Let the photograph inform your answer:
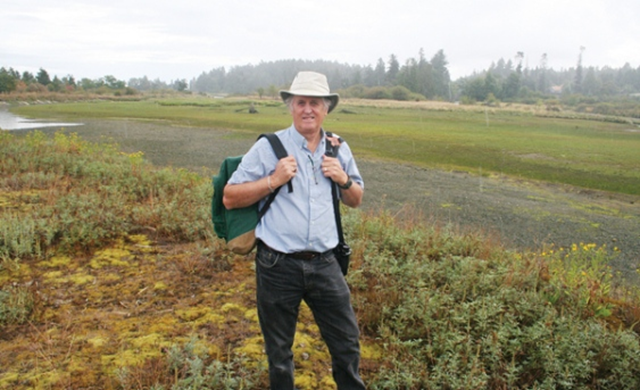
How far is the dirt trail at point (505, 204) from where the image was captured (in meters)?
9.61

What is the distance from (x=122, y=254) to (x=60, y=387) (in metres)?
2.52

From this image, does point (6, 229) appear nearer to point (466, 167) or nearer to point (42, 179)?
point (42, 179)

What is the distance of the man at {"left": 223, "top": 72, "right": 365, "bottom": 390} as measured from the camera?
262 cm

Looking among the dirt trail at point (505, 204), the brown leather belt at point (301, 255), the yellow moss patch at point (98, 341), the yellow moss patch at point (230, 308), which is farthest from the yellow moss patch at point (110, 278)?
the dirt trail at point (505, 204)

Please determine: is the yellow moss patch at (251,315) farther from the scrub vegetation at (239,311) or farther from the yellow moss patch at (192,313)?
the yellow moss patch at (192,313)

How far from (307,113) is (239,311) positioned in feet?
7.71

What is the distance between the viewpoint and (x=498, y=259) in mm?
5801

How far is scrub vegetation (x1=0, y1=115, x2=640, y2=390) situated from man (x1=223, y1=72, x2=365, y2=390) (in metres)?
0.78

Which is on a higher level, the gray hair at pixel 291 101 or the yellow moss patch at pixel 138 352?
the gray hair at pixel 291 101

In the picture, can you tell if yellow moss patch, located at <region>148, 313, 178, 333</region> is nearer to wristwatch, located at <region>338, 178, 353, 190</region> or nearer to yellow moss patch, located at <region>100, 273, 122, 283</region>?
yellow moss patch, located at <region>100, 273, 122, 283</region>

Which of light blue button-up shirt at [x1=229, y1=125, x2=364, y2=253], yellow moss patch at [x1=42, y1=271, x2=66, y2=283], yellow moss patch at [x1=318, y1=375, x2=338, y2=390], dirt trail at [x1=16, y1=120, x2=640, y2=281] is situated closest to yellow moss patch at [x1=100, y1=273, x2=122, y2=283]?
yellow moss patch at [x1=42, y1=271, x2=66, y2=283]

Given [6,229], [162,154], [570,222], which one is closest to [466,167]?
[570,222]

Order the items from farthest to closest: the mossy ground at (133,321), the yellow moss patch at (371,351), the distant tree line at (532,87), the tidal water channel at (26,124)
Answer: the distant tree line at (532,87) < the tidal water channel at (26,124) < the yellow moss patch at (371,351) < the mossy ground at (133,321)

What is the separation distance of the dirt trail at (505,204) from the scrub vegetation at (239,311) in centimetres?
218
